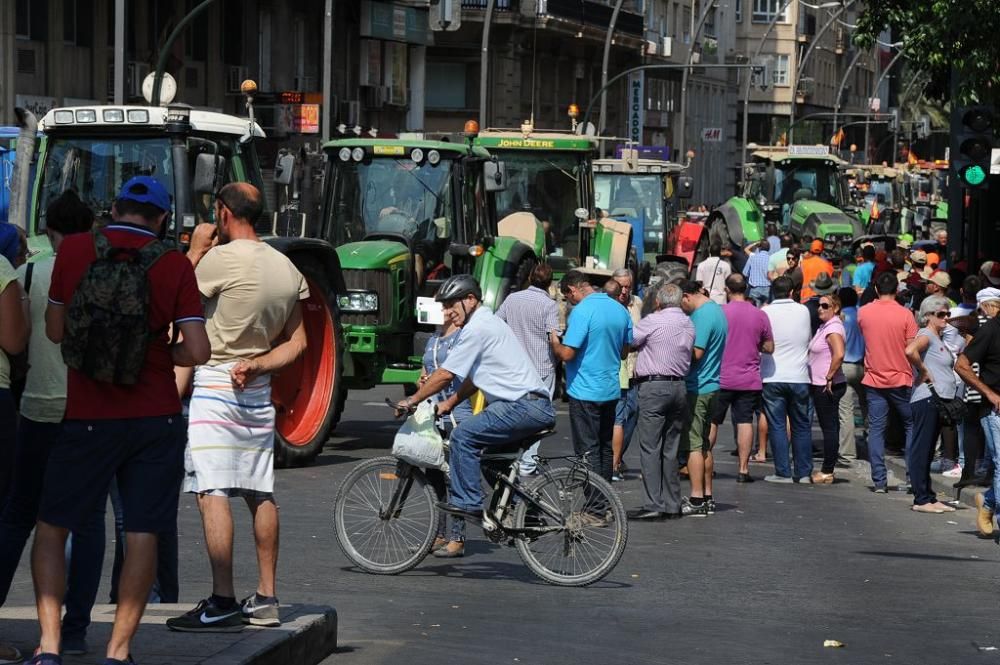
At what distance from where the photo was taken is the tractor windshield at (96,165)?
1547 cm

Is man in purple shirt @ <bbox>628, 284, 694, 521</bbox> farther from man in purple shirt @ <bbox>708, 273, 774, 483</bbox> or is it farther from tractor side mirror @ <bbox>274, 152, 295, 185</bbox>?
tractor side mirror @ <bbox>274, 152, 295, 185</bbox>

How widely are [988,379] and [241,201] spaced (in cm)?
693

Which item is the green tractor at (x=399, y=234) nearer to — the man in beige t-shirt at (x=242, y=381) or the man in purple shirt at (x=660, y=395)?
the man in purple shirt at (x=660, y=395)

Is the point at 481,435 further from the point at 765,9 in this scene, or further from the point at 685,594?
the point at 765,9

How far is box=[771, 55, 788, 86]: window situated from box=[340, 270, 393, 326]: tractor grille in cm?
9089

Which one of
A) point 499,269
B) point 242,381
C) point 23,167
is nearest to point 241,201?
point 242,381

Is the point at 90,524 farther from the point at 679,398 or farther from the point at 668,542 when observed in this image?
the point at 679,398

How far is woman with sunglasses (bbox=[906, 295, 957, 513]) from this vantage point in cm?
1539

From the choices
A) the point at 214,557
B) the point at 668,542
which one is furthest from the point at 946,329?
the point at 214,557

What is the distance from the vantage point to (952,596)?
1088 centimetres

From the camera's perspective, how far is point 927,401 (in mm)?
15523

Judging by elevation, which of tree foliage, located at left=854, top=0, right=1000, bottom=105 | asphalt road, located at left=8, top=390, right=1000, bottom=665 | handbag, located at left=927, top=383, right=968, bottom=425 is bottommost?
asphalt road, located at left=8, top=390, right=1000, bottom=665

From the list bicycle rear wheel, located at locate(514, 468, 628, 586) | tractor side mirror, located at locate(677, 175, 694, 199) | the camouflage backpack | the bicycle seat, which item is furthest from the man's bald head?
tractor side mirror, located at locate(677, 175, 694, 199)

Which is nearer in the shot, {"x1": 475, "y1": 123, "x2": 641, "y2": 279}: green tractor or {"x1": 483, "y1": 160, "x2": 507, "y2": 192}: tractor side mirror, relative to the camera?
{"x1": 483, "y1": 160, "x2": 507, "y2": 192}: tractor side mirror
